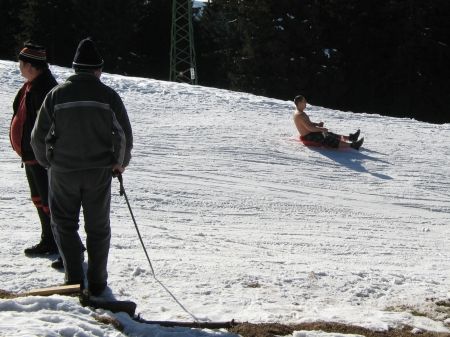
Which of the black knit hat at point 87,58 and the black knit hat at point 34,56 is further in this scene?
the black knit hat at point 34,56

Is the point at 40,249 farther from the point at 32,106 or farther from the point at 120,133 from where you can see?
the point at 120,133

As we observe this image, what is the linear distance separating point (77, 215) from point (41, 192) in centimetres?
97

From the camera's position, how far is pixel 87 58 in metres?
5.63

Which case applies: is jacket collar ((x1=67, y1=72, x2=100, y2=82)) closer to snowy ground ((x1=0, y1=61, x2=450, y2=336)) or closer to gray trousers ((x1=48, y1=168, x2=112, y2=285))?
gray trousers ((x1=48, y1=168, x2=112, y2=285))

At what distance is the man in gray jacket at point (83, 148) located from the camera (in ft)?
17.9

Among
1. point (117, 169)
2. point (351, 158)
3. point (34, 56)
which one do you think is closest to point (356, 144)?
point (351, 158)

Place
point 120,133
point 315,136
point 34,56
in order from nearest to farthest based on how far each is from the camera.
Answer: point 120,133 < point 34,56 < point 315,136

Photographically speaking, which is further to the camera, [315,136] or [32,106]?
[315,136]

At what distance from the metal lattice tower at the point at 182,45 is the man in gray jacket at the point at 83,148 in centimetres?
3037

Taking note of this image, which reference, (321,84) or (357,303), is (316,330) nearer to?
(357,303)

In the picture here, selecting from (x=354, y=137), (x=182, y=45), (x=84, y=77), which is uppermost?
(x=182, y=45)

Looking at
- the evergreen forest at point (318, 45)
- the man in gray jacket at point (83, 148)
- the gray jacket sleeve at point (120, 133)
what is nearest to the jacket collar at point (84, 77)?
the man in gray jacket at point (83, 148)

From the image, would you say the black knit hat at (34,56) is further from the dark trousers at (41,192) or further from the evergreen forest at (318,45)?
the evergreen forest at (318,45)

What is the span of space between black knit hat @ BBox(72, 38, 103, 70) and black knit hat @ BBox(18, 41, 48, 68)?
2.90 ft
